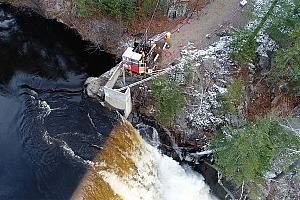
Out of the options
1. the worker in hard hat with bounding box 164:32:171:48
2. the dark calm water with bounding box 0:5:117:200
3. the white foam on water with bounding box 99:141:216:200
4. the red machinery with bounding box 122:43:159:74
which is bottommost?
the white foam on water with bounding box 99:141:216:200

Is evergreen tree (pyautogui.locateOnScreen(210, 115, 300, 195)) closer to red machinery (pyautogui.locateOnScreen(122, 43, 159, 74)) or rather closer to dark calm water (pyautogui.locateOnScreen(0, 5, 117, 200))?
red machinery (pyautogui.locateOnScreen(122, 43, 159, 74))

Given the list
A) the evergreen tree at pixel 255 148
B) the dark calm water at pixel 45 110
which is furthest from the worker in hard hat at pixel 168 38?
the evergreen tree at pixel 255 148

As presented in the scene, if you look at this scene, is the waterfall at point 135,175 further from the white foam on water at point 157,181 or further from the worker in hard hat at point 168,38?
the worker in hard hat at point 168,38

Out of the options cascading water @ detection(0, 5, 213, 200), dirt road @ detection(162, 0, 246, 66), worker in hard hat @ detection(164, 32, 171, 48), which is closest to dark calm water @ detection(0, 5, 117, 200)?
cascading water @ detection(0, 5, 213, 200)

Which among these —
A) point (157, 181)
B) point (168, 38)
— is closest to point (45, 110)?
point (157, 181)

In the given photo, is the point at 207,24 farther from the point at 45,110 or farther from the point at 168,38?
the point at 45,110
